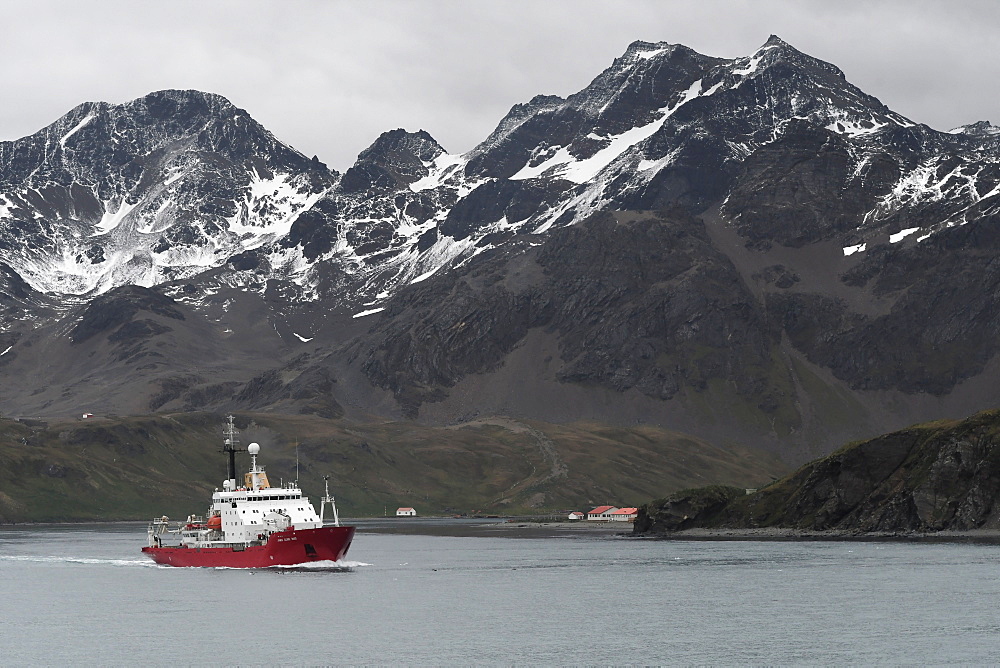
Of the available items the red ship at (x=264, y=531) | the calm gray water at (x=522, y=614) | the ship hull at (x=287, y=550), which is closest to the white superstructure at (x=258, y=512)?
the red ship at (x=264, y=531)

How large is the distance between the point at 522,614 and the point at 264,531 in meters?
49.6

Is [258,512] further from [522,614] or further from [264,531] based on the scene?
[522,614]

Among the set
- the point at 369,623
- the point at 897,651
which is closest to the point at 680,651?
the point at 897,651

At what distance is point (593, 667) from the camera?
3634 inches

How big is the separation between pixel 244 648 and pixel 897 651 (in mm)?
46739

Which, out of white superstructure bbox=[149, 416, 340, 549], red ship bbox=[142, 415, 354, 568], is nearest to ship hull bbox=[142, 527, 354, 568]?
red ship bbox=[142, 415, 354, 568]

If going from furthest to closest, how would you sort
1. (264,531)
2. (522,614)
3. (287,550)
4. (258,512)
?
(258,512) < (264,531) < (287,550) < (522,614)

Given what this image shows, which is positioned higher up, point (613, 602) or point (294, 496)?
point (294, 496)

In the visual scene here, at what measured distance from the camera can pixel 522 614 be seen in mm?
121375

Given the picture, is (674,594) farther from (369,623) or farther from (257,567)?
(257,567)

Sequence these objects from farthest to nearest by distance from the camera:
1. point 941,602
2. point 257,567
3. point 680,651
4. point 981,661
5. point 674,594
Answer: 1. point 257,567
2. point 674,594
3. point 941,602
4. point 680,651
5. point 981,661

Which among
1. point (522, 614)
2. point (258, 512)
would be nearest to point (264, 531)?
point (258, 512)

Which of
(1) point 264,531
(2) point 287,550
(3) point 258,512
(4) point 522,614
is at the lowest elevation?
(4) point 522,614

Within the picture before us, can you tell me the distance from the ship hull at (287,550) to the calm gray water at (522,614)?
2.03 m
